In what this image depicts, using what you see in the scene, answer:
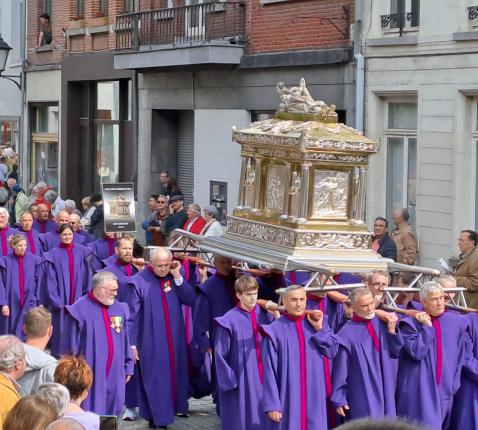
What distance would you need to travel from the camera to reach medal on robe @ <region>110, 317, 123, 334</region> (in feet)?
37.0

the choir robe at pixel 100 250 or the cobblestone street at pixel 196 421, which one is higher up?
the choir robe at pixel 100 250

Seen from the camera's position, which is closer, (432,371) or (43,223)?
(432,371)

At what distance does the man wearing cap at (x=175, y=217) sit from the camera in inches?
730

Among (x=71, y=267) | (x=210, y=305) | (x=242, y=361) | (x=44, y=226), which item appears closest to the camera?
(x=242, y=361)

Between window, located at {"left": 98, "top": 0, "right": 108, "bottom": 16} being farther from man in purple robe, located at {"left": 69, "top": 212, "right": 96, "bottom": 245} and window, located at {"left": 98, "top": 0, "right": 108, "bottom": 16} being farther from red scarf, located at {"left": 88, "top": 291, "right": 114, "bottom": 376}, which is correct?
red scarf, located at {"left": 88, "top": 291, "right": 114, "bottom": 376}

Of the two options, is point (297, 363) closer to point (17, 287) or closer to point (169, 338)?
point (169, 338)

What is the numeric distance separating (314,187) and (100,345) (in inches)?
92.1

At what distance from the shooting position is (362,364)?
1022 centimetres

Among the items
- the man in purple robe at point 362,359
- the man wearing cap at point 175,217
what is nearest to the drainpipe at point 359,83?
the man wearing cap at point 175,217

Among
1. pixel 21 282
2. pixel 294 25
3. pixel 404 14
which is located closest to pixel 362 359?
pixel 21 282

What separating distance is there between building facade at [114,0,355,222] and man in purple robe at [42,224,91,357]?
4870 millimetres

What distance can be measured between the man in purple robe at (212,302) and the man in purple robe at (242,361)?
4.00ft

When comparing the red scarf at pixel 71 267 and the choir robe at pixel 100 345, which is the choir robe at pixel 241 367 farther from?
the red scarf at pixel 71 267

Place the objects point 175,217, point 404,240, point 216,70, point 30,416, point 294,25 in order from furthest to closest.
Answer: point 216,70, point 294,25, point 175,217, point 404,240, point 30,416
